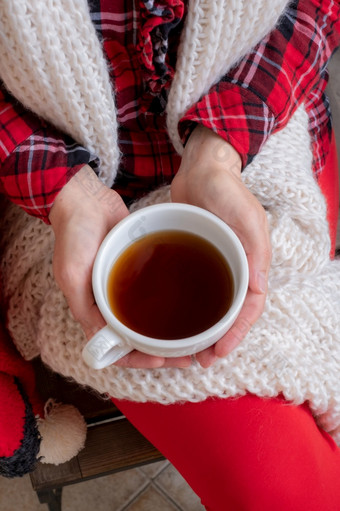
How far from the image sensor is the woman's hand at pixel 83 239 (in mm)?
493

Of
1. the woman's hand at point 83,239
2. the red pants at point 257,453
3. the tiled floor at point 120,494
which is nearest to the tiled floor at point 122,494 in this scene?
the tiled floor at point 120,494

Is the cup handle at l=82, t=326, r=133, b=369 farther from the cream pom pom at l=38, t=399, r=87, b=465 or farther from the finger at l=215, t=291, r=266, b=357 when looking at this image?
the cream pom pom at l=38, t=399, r=87, b=465

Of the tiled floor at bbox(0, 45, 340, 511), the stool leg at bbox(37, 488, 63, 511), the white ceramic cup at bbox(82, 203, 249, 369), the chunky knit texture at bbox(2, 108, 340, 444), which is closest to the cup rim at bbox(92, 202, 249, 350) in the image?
the white ceramic cup at bbox(82, 203, 249, 369)

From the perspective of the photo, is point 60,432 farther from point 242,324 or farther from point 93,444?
point 242,324

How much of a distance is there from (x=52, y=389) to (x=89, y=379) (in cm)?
22

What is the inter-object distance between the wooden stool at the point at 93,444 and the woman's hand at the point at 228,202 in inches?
11.9

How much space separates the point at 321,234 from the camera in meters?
0.60

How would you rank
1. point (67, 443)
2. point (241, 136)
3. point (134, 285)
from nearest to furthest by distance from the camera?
point (134, 285)
point (241, 136)
point (67, 443)

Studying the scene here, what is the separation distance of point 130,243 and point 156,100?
209 millimetres

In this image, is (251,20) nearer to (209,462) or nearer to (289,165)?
(289,165)

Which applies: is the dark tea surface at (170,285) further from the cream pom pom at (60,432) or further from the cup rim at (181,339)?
the cream pom pom at (60,432)

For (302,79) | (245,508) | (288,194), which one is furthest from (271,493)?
(302,79)

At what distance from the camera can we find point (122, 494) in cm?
107

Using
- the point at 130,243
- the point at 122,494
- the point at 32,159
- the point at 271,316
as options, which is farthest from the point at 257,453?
the point at 122,494
